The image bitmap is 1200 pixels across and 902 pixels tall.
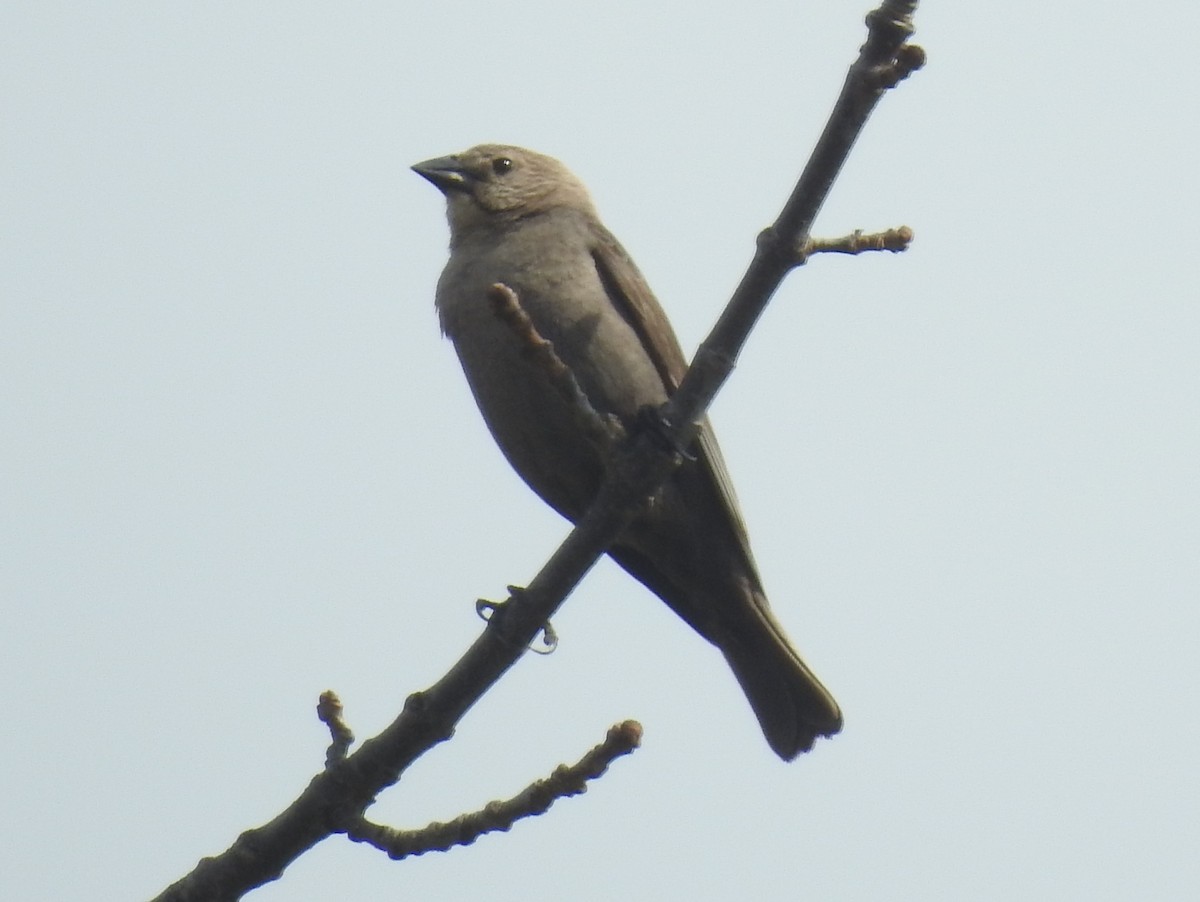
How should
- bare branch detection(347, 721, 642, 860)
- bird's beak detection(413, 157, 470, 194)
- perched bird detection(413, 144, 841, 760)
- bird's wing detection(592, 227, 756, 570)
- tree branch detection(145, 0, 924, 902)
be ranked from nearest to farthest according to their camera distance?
tree branch detection(145, 0, 924, 902) → bare branch detection(347, 721, 642, 860) → perched bird detection(413, 144, 841, 760) → bird's wing detection(592, 227, 756, 570) → bird's beak detection(413, 157, 470, 194)

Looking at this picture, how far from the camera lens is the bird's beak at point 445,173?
685 cm

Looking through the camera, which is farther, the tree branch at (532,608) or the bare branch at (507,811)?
the bare branch at (507,811)

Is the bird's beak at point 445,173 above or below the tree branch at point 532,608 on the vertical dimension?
above

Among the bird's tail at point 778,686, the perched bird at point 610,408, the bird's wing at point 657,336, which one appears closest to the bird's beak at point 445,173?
the perched bird at point 610,408

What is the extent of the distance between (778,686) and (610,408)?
138 centimetres

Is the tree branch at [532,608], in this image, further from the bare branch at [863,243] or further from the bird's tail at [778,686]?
the bird's tail at [778,686]

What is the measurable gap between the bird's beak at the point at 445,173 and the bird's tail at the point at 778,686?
7.30 feet

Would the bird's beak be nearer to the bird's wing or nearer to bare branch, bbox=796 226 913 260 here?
the bird's wing

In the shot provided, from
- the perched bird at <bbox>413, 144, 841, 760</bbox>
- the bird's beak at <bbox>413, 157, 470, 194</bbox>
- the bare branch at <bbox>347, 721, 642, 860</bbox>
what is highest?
the bird's beak at <bbox>413, 157, 470, 194</bbox>

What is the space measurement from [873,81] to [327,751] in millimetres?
2183

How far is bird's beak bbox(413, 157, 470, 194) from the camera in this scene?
6.85 m

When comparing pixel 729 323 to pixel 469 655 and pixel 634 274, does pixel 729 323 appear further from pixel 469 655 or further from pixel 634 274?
pixel 634 274

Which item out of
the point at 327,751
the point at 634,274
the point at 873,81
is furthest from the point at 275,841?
the point at 634,274

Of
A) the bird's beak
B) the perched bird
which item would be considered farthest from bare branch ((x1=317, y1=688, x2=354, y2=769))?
the bird's beak
